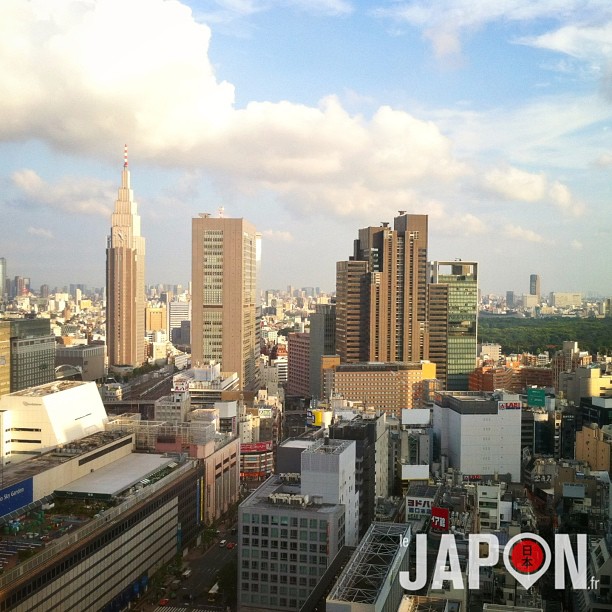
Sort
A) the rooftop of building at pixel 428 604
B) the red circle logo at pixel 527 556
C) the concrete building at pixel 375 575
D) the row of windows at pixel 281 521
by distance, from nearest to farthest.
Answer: the rooftop of building at pixel 428 604, the concrete building at pixel 375 575, the red circle logo at pixel 527 556, the row of windows at pixel 281 521

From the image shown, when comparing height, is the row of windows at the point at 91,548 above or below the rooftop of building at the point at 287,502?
below

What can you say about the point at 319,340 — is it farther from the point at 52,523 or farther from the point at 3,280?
the point at 52,523

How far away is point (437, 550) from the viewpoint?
12.5 meters

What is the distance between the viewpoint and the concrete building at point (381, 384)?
31.8m

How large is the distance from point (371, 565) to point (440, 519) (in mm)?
2676

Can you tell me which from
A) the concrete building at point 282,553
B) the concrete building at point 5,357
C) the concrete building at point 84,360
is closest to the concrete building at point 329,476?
the concrete building at point 282,553

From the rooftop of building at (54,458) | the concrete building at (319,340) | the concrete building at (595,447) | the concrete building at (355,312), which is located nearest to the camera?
the rooftop of building at (54,458)

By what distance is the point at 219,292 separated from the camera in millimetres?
35438

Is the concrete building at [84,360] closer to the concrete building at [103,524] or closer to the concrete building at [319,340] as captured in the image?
the concrete building at [319,340]

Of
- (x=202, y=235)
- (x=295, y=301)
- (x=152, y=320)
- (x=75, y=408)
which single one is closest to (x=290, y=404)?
(x=202, y=235)

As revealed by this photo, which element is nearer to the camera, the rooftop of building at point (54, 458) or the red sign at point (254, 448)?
the rooftop of building at point (54, 458)

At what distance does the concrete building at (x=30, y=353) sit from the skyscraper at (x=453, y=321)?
18122mm

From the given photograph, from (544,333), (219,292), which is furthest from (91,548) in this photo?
(544,333)

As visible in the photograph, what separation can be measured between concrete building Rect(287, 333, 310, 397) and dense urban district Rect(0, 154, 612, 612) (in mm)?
155
